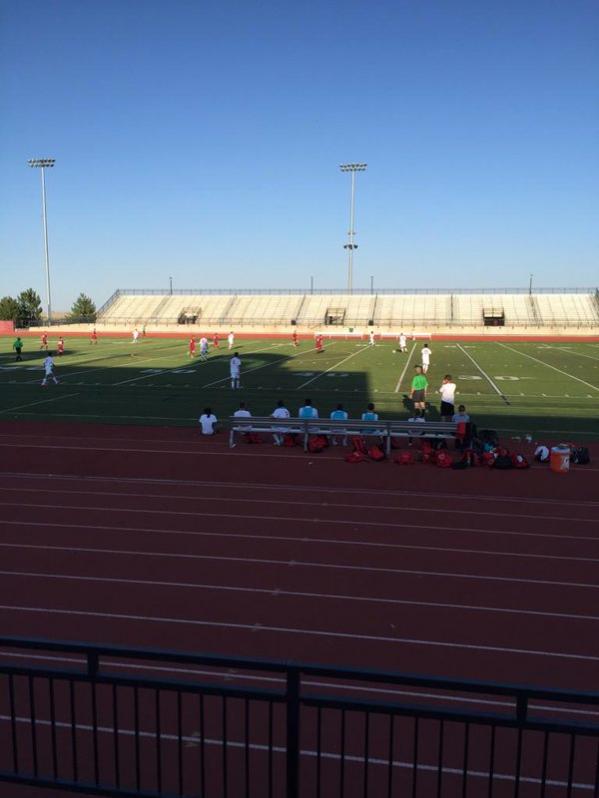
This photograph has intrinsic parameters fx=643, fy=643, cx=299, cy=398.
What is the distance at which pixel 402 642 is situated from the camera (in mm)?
6633

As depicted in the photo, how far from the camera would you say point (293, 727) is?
3295 mm

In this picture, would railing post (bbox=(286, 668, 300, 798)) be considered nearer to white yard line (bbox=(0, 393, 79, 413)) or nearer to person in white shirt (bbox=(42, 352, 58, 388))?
white yard line (bbox=(0, 393, 79, 413))

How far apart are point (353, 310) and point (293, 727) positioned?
89115 millimetres

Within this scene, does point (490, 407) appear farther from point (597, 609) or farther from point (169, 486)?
point (597, 609)

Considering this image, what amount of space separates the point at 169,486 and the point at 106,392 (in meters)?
14.2

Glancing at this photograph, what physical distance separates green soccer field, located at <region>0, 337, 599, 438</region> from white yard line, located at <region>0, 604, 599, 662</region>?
11889 millimetres

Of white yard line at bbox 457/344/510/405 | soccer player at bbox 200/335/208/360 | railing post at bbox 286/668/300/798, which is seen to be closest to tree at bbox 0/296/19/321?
soccer player at bbox 200/335/208/360

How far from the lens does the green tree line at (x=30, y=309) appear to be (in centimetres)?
7765

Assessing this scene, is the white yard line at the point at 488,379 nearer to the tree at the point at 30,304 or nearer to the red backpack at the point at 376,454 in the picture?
the red backpack at the point at 376,454

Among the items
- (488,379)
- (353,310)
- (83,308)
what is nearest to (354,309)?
(353,310)

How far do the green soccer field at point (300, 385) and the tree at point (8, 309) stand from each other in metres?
35.0

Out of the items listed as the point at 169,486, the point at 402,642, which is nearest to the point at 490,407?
the point at 169,486

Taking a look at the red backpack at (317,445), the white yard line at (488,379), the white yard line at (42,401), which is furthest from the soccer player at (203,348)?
the red backpack at (317,445)

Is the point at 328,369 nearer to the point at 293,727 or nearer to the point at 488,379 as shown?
the point at 488,379
